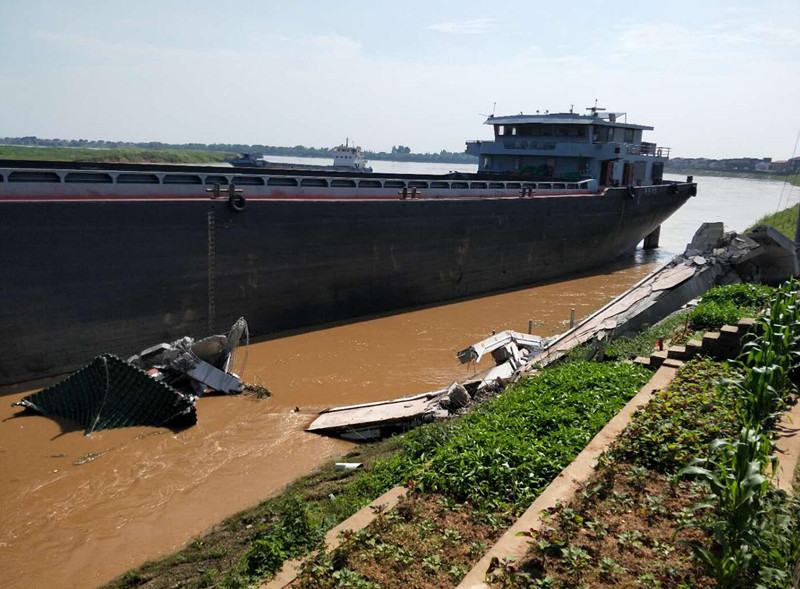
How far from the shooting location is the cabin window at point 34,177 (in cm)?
1137

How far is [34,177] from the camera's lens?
39.2ft

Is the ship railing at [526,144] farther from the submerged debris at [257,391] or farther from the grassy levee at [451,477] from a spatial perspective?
the grassy levee at [451,477]

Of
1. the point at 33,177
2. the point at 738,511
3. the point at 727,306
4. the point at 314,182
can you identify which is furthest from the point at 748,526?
the point at 314,182

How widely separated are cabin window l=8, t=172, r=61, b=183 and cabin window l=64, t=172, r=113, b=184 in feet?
0.81

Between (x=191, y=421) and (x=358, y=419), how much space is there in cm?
257

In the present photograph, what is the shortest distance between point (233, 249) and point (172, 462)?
5.88 meters

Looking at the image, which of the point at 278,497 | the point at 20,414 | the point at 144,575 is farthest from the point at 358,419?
the point at 20,414

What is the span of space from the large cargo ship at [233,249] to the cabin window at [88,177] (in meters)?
0.06

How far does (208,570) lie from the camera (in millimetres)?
5422

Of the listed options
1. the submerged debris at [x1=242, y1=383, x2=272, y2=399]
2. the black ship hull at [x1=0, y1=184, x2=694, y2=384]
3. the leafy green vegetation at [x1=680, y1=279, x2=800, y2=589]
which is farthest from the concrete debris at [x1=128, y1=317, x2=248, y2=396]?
the leafy green vegetation at [x1=680, y1=279, x2=800, y2=589]

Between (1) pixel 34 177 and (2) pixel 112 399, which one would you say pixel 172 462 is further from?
(1) pixel 34 177

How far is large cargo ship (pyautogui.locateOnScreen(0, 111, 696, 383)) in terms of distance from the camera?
1071cm

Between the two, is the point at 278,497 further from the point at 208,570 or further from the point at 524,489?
the point at 524,489

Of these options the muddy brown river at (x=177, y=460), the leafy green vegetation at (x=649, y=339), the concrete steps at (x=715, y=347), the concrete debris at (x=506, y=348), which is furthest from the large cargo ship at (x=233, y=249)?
the concrete steps at (x=715, y=347)
